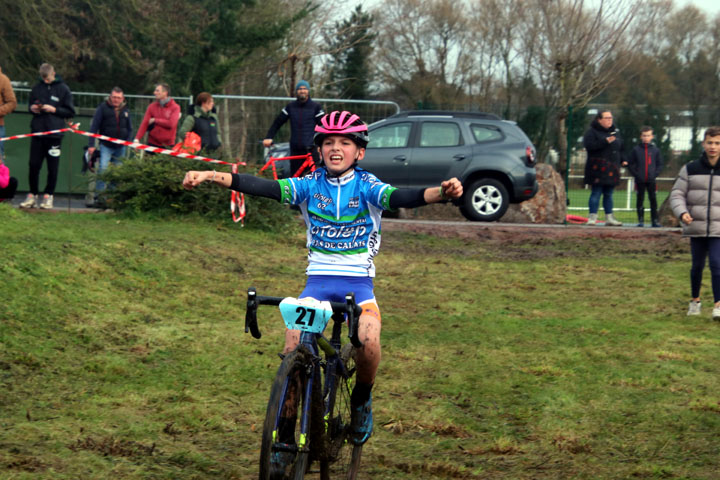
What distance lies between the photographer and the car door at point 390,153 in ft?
55.7

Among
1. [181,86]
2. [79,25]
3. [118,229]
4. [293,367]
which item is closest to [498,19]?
[181,86]

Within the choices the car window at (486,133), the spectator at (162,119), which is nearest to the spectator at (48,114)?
the spectator at (162,119)

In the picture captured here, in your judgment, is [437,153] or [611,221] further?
[611,221]

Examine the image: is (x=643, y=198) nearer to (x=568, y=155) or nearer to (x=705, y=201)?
(x=568, y=155)

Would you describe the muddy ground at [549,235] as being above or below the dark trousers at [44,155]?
below

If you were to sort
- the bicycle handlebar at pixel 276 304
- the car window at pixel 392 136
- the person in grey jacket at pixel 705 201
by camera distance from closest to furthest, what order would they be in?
the bicycle handlebar at pixel 276 304 → the person in grey jacket at pixel 705 201 → the car window at pixel 392 136

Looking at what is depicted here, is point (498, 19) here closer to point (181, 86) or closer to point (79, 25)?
point (181, 86)

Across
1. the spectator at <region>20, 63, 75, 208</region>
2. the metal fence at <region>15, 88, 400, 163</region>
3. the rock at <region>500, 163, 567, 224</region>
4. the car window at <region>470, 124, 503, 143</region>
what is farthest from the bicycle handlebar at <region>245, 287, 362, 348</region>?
the rock at <region>500, 163, 567, 224</region>

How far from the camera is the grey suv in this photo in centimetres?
1700

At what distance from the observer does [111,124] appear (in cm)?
1516

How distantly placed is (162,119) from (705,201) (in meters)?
8.56

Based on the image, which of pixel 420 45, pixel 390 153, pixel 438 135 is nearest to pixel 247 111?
pixel 390 153

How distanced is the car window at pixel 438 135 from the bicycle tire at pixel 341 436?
A: 12733 mm

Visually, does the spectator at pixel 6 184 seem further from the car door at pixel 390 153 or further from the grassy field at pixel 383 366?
the car door at pixel 390 153
